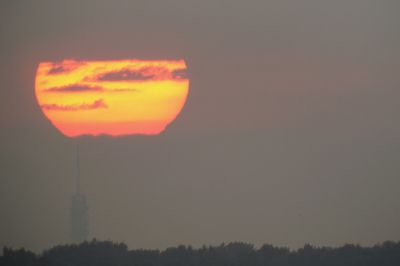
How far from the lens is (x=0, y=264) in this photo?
175 ft

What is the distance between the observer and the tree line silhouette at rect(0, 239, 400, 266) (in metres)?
55.2

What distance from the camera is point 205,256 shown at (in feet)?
188

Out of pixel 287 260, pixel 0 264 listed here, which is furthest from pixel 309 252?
pixel 0 264

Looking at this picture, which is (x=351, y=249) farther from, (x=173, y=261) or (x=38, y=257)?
(x=38, y=257)

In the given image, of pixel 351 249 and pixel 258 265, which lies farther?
pixel 351 249

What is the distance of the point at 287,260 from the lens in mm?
57219

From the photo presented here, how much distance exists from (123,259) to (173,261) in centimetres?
448

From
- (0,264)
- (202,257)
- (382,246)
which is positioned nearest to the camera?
(0,264)

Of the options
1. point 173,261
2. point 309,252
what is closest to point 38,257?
point 173,261

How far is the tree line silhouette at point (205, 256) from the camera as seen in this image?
181 feet

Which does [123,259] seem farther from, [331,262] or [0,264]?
[331,262]

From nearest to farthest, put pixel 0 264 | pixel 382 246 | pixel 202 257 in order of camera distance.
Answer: pixel 0 264, pixel 202 257, pixel 382 246

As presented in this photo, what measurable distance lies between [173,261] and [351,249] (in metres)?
16.3

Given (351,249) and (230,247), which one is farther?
(230,247)
